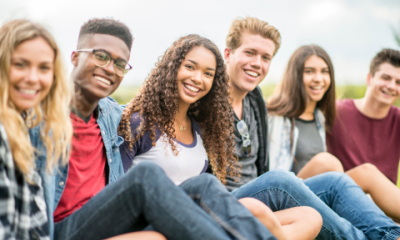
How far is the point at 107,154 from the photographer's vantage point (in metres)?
2.04

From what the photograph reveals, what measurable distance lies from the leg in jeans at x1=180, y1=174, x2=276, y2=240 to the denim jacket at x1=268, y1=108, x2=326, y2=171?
161 cm

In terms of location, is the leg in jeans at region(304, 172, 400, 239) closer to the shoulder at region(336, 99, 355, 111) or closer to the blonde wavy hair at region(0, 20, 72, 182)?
the shoulder at region(336, 99, 355, 111)

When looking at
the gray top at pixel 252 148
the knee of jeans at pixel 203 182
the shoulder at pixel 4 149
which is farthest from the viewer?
the gray top at pixel 252 148

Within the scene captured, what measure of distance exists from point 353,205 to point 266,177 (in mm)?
714

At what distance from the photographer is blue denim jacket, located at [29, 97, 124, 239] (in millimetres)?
1660

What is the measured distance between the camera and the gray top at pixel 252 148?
299 centimetres

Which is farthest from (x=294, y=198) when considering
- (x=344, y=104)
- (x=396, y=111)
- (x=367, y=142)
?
(x=396, y=111)

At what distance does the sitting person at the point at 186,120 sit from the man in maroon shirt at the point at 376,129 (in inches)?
61.5

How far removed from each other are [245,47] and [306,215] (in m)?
1.59

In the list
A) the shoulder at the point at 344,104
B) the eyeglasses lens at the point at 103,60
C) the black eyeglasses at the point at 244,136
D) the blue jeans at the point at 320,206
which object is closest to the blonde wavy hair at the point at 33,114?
the eyeglasses lens at the point at 103,60

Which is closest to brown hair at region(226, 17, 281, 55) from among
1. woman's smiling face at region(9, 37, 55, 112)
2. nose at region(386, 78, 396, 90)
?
nose at region(386, 78, 396, 90)

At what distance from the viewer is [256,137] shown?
3170mm

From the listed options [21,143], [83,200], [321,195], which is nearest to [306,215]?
[321,195]

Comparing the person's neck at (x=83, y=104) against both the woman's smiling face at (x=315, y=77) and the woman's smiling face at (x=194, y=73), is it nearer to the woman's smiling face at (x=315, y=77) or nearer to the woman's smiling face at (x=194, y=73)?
the woman's smiling face at (x=194, y=73)
